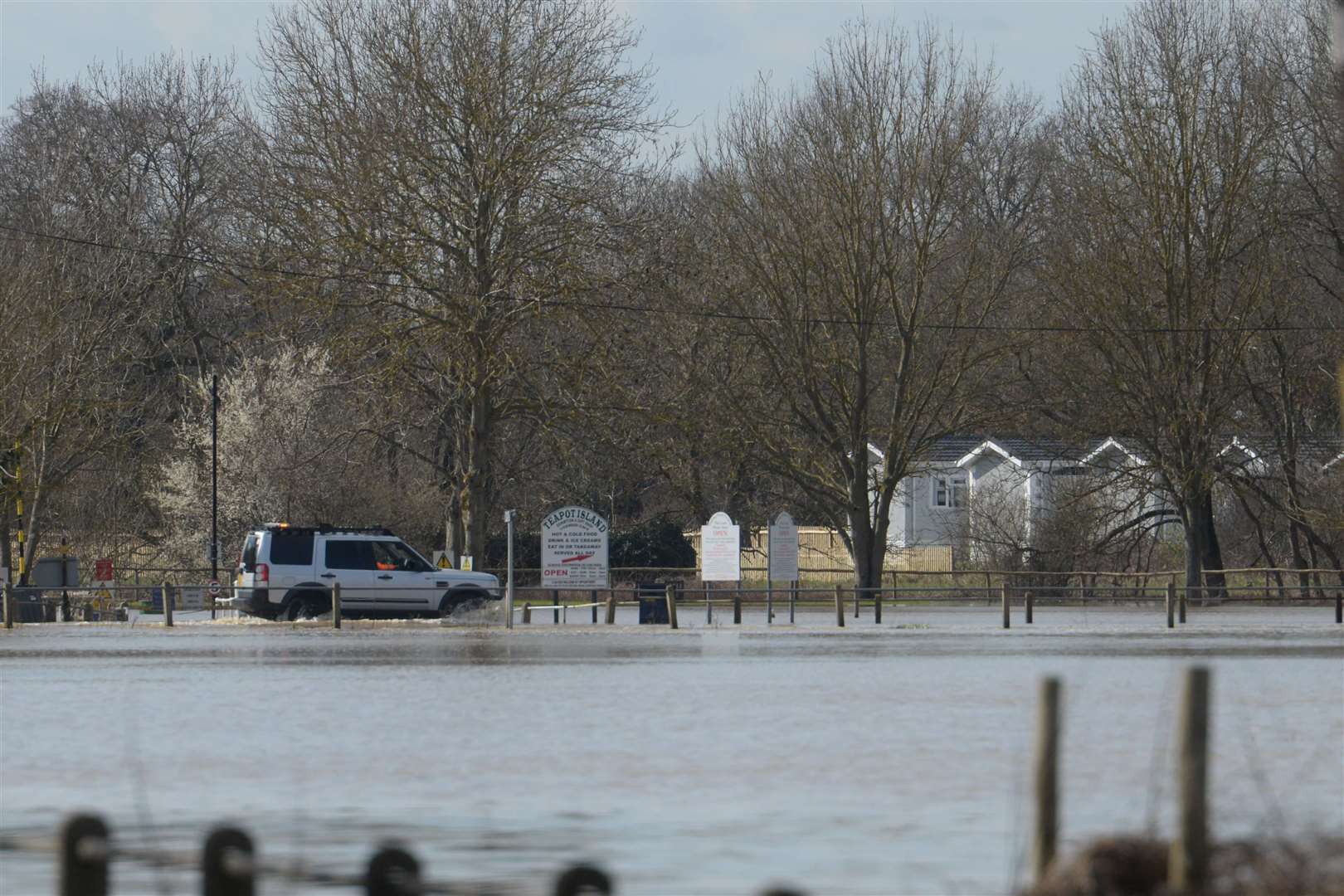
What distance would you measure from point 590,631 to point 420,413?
1729cm

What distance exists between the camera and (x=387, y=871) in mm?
6734

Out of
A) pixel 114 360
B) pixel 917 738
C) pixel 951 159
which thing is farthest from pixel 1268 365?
pixel 917 738

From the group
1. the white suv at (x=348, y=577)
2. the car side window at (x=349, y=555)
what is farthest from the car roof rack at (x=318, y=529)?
the car side window at (x=349, y=555)

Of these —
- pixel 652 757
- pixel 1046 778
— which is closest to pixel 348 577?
pixel 652 757

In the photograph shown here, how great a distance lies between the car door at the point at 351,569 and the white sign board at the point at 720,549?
645cm

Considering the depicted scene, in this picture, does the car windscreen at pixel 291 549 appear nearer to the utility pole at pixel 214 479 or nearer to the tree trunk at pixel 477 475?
the tree trunk at pixel 477 475

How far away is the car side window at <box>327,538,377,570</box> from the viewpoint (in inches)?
1670

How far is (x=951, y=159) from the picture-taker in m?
51.2

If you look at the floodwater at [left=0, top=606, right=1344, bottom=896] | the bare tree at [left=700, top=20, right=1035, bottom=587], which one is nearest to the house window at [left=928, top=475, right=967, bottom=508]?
the bare tree at [left=700, top=20, right=1035, bottom=587]

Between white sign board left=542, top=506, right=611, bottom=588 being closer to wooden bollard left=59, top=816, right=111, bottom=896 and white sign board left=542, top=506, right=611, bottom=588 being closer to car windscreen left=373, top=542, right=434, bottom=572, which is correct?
car windscreen left=373, top=542, right=434, bottom=572

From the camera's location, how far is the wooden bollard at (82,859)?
6645 mm

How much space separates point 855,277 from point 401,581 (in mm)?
14982

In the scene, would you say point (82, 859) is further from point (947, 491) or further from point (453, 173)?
point (947, 491)

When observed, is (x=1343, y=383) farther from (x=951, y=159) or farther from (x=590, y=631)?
→ (x=951, y=159)
